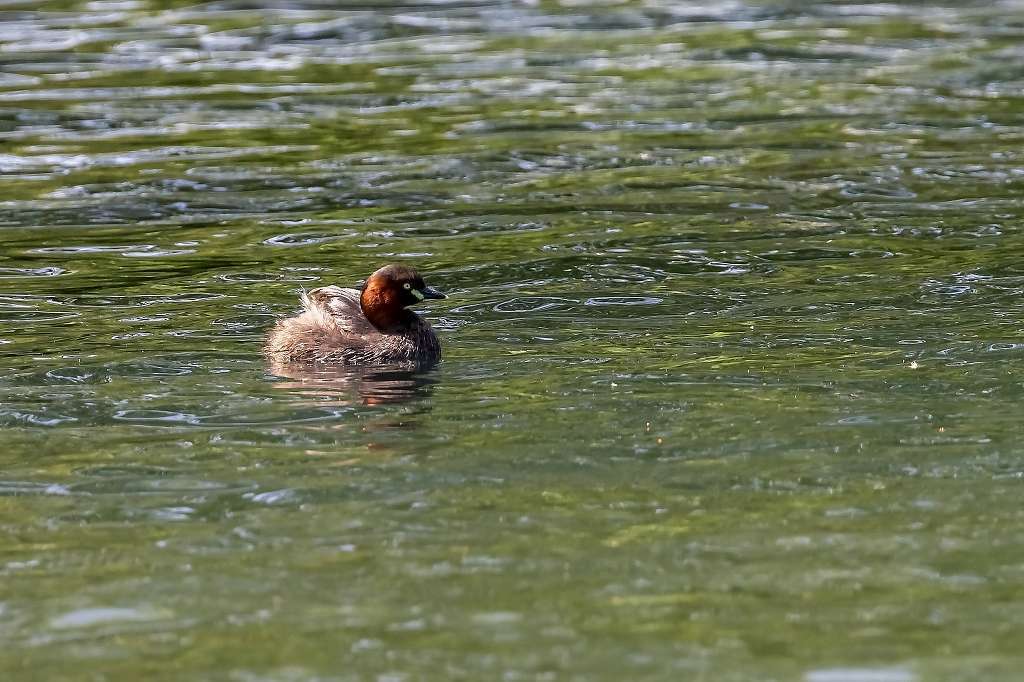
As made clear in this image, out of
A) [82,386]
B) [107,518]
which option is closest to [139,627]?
[107,518]

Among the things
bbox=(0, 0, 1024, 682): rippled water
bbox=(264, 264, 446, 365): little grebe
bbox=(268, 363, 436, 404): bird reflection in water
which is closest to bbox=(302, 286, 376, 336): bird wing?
bbox=(264, 264, 446, 365): little grebe

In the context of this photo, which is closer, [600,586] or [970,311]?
[600,586]

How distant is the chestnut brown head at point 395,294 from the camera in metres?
10.5

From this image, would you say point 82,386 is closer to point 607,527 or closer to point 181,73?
point 607,527

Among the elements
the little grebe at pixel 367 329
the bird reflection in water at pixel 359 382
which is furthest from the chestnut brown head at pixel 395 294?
the bird reflection in water at pixel 359 382

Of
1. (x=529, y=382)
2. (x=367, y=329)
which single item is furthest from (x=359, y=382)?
(x=529, y=382)

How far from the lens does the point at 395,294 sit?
10.6 m

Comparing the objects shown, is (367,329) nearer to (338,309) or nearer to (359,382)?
(338,309)

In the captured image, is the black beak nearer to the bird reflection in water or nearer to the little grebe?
the little grebe

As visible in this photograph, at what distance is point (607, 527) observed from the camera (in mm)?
7230

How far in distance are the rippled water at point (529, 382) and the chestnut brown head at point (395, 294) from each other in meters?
0.41

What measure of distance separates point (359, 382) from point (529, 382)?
1.01m

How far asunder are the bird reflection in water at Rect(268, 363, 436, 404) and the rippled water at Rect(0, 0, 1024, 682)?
1.6 inches

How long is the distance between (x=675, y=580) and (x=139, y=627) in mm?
1861
